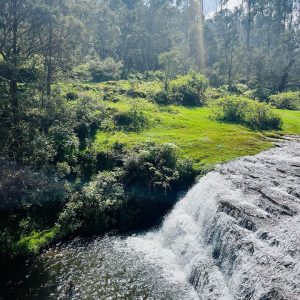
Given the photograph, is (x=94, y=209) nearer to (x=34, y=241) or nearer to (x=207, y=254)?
(x=34, y=241)

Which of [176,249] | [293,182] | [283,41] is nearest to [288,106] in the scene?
[283,41]

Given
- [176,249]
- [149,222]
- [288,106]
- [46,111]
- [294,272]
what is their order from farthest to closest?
[288,106] < [46,111] < [149,222] < [176,249] < [294,272]

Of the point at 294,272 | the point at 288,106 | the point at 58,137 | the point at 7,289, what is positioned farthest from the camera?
the point at 288,106

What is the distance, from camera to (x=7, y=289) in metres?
22.9

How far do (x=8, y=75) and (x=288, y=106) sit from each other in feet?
174

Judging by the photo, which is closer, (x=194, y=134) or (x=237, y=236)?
(x=237, y=236)

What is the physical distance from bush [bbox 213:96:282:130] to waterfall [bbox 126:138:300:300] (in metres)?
15.9

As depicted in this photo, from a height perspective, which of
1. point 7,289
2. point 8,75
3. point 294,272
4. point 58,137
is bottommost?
point 7,289

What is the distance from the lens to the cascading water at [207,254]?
19.2 meters

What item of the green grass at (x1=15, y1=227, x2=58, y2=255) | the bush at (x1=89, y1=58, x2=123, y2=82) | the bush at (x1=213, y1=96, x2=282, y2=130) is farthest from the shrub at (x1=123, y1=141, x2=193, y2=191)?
the bush at (x1=89, y1=58, x2=123, y2=82)

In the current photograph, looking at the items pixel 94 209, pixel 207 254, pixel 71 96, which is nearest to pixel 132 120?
pixel 71 96

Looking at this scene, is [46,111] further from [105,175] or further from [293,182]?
[293,182]

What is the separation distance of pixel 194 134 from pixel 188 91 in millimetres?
21432

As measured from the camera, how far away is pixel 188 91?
212 feet
